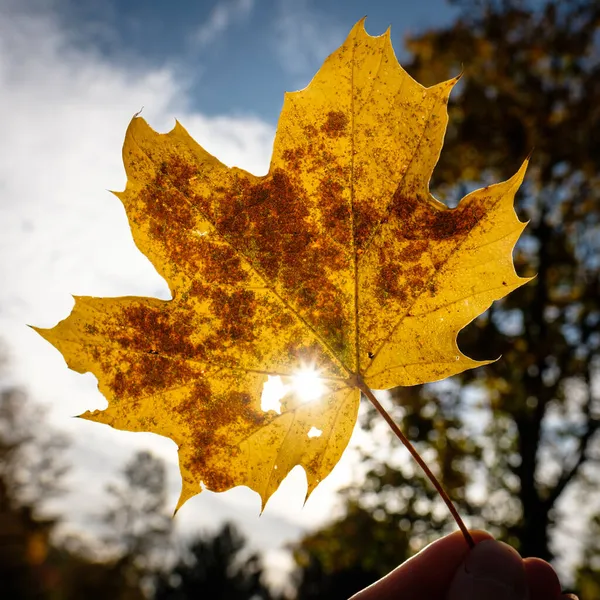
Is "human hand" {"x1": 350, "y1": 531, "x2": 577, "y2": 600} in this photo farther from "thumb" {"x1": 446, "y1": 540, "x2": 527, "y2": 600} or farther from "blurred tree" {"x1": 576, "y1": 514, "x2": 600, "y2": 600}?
"blurred tree" {"x1": 576, "y1": 514, "x2": 600, "y2": 600}

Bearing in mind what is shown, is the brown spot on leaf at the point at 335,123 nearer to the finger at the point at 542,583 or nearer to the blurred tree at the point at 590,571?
the finger at the point at 542,583

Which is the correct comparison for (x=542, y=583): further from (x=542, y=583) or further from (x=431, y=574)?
(x=431, y=574)

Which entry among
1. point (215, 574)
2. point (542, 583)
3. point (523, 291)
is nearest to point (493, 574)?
point (542, 583)

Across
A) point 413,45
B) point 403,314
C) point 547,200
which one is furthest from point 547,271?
point 403,314

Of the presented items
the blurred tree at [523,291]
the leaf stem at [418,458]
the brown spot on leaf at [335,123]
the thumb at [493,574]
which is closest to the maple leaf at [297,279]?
the brown spot on leaf at [335,123]

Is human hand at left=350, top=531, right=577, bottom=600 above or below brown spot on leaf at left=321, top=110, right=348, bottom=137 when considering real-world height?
below

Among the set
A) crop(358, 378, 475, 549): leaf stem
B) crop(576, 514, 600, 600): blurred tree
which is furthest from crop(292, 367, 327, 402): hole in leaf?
crop(576, 514, 600, 600): blurred tree

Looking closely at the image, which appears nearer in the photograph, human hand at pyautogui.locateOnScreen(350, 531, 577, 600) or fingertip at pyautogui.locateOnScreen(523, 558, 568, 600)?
human hand at pyautogui.locateOnScreen(350, 531, 577, 600)
